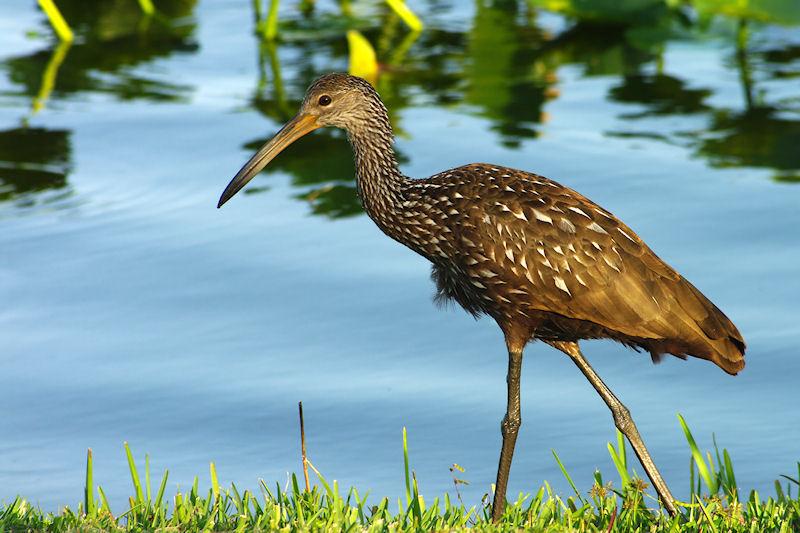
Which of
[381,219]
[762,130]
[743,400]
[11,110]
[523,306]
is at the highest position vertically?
[11,110]

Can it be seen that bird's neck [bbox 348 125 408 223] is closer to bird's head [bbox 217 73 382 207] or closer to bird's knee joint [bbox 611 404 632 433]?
bird's head [bbox 217 73 382 207]

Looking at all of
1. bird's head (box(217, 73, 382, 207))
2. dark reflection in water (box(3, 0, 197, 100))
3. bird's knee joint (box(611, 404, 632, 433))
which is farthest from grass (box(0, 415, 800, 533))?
dark reflection in water (box(3, 0, 197, 100))

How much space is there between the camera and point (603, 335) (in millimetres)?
5914

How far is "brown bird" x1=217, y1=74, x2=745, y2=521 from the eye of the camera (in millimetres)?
5793

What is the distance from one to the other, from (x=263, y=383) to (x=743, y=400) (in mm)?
2249

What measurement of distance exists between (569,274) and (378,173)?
0.97m

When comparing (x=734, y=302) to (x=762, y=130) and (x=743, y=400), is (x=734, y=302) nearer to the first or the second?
(x=743, y=400)

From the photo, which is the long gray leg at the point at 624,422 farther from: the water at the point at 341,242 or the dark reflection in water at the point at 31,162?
the dark reflection in water at the point at 31,162

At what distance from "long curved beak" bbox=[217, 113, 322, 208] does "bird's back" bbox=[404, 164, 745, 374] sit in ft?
2.44

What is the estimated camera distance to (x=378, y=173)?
20.7 ft

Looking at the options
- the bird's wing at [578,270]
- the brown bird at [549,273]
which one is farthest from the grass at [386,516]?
the bird's wing at [578,270]

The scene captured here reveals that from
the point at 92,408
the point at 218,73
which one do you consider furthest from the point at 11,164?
the point at 92,408

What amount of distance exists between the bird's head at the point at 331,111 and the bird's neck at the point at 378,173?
35mm

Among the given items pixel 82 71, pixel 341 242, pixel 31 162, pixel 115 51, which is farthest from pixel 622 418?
pixel 115 51
